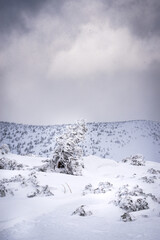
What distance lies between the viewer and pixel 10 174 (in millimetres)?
10188

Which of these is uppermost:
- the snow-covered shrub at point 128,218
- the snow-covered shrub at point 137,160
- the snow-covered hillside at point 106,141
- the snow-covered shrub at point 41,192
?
the snow-covered hillside at point 106,141

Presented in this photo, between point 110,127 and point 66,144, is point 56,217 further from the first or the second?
point 110,127

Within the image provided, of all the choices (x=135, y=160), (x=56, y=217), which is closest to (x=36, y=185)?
(x=56, y=217)

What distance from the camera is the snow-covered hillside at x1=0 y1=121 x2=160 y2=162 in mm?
39812

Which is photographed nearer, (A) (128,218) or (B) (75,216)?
(A) (128,218)

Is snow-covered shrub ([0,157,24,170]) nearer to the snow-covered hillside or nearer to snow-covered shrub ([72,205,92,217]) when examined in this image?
snow-covered shrub ([72,205,92,217])

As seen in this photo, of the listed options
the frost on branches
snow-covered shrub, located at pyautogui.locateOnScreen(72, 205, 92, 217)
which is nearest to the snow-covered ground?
snow-covered shrub, located at pyautogui.locateOnScreen(72, 205, 92, 217)

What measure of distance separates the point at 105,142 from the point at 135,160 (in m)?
26.8

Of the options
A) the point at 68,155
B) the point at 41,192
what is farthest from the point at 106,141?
the point at 41,192

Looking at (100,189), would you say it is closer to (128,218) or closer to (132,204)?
(132,204)

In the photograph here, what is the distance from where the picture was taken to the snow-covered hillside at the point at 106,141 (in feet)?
131

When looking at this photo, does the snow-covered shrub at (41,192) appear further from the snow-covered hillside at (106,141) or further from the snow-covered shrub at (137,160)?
the snow-covered hillside at (106,141)

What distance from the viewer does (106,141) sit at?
48062 millimetres

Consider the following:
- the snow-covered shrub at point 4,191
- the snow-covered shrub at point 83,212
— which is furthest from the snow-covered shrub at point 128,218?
the snow-covered shrub at point 4,191
